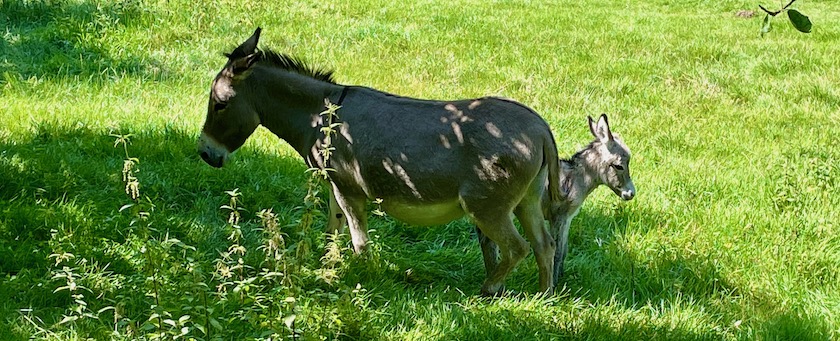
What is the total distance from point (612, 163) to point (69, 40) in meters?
7.42

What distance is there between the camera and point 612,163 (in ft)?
19.8

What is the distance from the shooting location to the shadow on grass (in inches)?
378

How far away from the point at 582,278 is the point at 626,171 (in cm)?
82

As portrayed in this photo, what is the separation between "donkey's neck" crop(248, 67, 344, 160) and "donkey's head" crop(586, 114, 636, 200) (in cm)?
188

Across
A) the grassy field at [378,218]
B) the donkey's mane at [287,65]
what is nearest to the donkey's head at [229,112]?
the donkey's mane at [287,65]

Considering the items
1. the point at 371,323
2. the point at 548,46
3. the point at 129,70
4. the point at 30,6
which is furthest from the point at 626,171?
the point at 30,6

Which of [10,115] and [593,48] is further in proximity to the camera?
[593,48]

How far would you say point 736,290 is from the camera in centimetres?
578

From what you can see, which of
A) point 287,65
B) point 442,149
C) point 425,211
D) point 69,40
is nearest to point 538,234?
point 425,211

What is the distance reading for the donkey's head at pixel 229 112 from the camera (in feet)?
18.7

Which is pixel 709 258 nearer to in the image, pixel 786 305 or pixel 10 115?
pixel 786 305

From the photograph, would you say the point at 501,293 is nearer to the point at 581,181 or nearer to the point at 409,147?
the point at 581,181

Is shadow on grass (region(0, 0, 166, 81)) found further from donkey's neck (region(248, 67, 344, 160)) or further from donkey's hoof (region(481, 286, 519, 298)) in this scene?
donkey's hoof (region(481, 286, 519, 298))

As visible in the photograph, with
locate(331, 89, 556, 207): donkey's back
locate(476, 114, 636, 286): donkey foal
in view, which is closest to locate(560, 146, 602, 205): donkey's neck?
locate(476, 114, 636, 286): donkey foal
